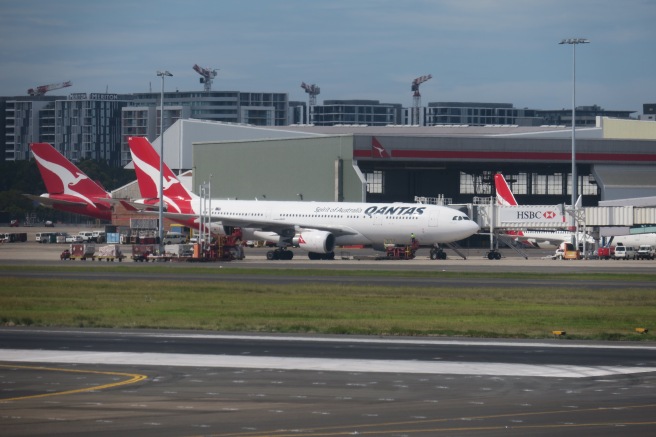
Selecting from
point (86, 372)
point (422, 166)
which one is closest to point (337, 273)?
point (86, 372)

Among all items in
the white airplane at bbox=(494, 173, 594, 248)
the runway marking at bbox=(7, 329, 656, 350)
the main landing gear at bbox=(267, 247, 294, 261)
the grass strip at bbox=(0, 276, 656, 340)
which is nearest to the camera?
the runway marking at bbox=(7, 329, 656, 350)

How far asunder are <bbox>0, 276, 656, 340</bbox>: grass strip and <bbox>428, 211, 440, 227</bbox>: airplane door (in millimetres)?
27677

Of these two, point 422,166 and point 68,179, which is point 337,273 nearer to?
point 68,179

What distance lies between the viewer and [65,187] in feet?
304

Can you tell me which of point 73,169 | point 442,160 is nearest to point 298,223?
point 73,169

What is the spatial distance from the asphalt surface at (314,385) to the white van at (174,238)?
72.6m

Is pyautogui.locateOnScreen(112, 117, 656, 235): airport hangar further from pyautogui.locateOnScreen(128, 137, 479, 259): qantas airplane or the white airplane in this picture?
pyautogui.locateOnScreen(128, 137, 479, 259): qantas airplane

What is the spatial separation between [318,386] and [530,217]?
233ft

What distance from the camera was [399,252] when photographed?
83.4 metres

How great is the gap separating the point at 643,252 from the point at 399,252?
2344cm

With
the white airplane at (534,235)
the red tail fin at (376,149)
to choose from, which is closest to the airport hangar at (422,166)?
the red tail fin at (376,149)

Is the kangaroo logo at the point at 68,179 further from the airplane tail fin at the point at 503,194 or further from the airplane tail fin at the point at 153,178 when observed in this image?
the airplane tail fin at the point at 503,194

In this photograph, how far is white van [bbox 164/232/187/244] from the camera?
10731 cm

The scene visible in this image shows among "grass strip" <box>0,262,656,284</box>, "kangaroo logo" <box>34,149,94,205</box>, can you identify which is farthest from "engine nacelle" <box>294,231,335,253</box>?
"kangaroo logo" <box>34,149,94,205</box>
